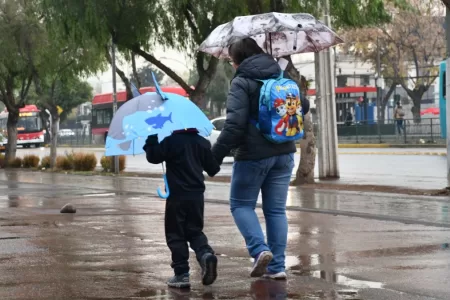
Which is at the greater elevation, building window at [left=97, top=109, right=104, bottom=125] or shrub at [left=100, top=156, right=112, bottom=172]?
building window at [left=97, top=109, right=104, bottom=125]

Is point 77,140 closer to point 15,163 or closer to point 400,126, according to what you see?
point 400,126

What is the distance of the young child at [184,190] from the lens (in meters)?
7.71

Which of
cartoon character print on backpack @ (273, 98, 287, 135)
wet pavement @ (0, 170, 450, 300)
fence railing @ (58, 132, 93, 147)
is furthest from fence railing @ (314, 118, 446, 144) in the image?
cartoon character print on backpack @ (273, 98, 287, 135)

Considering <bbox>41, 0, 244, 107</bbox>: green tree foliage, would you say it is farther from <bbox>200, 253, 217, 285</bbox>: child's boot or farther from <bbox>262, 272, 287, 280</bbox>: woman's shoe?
<bbox>200, 253, 217, 285</bbox>: child's boot

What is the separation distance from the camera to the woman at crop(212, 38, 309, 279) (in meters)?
7.88

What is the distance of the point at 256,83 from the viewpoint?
313 inches

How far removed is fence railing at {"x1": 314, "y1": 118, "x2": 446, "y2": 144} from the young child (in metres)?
35.5

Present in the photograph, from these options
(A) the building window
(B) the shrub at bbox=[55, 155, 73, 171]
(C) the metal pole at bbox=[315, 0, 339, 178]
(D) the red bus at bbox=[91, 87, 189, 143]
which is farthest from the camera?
(A) the building window

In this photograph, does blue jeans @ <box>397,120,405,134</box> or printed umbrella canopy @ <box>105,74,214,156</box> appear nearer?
printed umbrella canopy @ <box>105,74,214,156</box>

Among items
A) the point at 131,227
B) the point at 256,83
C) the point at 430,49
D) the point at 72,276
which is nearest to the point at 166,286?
the point at 72,276

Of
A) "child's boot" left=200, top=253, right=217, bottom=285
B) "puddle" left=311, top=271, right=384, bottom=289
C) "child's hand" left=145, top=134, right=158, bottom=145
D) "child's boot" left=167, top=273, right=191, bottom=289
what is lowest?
"puddle" left=311, top=271, right=384, bottom=289

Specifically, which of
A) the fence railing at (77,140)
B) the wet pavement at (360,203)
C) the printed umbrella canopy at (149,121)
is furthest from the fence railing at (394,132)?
the printed umbrella canopy at (149,121)

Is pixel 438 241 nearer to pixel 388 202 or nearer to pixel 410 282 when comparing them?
pixel 410 282

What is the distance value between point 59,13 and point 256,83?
1909 centimetres
